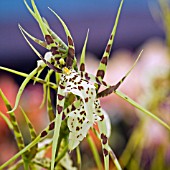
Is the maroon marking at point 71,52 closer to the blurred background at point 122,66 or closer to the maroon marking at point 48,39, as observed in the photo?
the maroon marking at point 48,39

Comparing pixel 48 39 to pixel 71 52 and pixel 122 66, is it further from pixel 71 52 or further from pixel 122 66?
pixel 122 66

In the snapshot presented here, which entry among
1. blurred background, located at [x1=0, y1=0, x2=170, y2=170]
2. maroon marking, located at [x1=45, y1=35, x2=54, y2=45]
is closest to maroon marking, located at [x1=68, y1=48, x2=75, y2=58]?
maroon marking, located at [x1=45, y1=35, x2=54, y2=45]

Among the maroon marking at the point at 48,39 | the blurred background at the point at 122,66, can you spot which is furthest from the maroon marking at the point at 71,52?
the blurred background at the point at 122,66

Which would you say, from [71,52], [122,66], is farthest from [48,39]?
[122,66]

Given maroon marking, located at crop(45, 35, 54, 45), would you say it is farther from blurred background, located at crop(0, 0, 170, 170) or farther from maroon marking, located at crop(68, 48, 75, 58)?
blurred background, located at crop(0, 0, 170, 170)

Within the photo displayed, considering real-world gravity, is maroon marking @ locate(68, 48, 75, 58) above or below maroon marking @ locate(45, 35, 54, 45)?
below

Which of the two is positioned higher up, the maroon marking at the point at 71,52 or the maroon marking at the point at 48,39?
the maroon marking at the point at 48,39

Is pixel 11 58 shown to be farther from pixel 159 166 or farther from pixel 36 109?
pixel 159 166

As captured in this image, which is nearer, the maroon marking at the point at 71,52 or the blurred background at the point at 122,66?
the maroon marking at the point at 71,52

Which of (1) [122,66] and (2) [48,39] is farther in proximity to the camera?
(1) [122,66]
